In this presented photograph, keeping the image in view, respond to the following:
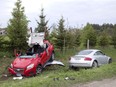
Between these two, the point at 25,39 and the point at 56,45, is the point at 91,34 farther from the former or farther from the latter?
the point at 25,39

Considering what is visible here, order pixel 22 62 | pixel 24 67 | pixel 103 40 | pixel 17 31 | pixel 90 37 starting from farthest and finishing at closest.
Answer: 1. pixel 103 40
2. pixel 90 37
3. pixel 17 31
4. pixel 22 62
5. pixel 24 67

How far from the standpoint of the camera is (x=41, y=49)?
1930 centimetres

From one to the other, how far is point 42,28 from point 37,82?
63.5 ft

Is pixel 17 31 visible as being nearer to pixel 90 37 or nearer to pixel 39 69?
pixel 39 69

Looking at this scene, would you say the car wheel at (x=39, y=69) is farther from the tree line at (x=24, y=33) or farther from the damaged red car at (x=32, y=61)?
the tree line at (x=24, y=33)

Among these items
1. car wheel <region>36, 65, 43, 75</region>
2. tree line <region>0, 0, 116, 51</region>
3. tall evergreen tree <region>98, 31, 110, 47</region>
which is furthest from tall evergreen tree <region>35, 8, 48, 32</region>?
tall evergreen tree <region>98, 31, 110, 47</region>

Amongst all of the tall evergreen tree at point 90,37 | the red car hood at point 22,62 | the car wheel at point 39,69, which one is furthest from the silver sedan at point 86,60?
the tall evergreen tree at point 90,37

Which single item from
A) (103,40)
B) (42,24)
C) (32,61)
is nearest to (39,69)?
(32,61)

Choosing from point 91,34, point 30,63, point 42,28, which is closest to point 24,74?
point 30,63

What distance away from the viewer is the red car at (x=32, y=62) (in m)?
16.6

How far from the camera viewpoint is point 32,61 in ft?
56.3

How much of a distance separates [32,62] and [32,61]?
0.10m

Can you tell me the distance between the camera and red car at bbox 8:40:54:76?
54.6 ft

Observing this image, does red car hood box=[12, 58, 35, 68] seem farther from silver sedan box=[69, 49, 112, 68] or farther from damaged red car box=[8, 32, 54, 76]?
silver sedan box=[69, 49, 112, 68]
